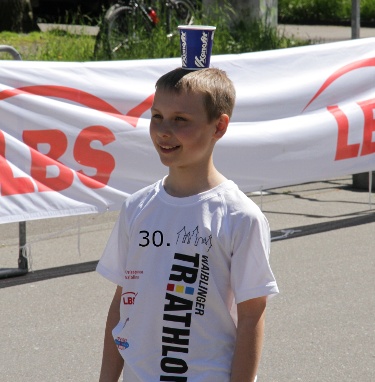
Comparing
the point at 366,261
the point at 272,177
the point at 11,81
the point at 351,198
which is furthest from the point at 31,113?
the point at 351,198

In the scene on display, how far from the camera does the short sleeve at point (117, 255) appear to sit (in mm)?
2612

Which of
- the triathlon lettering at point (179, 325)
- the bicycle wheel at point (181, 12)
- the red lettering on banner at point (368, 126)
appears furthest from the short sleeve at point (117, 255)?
the bicycle wheel at point (181, 12)

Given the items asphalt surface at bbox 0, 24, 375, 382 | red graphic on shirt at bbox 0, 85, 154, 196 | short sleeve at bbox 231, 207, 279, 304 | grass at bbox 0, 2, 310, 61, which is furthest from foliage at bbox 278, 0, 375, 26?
short sleeve at bbox 231, 207, 279, 304

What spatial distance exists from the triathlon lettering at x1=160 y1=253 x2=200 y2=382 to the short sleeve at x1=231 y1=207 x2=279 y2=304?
0.11 meters

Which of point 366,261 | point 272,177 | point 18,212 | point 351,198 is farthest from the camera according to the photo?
point 351,198

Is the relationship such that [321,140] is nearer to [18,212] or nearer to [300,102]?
[300,102]

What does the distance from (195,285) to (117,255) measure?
334mm

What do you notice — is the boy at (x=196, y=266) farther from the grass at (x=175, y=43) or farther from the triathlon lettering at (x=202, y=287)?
the grass at (x=175, y=43)

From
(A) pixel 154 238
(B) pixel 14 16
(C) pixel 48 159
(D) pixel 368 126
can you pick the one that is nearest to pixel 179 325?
(A) pixel 154 238

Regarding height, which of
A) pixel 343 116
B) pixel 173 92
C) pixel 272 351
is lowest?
pixel 272 351

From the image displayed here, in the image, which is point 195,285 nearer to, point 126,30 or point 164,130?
point 164,130

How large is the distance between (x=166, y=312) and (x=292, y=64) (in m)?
5.42

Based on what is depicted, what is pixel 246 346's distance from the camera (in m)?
2.36

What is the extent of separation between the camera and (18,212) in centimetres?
614
